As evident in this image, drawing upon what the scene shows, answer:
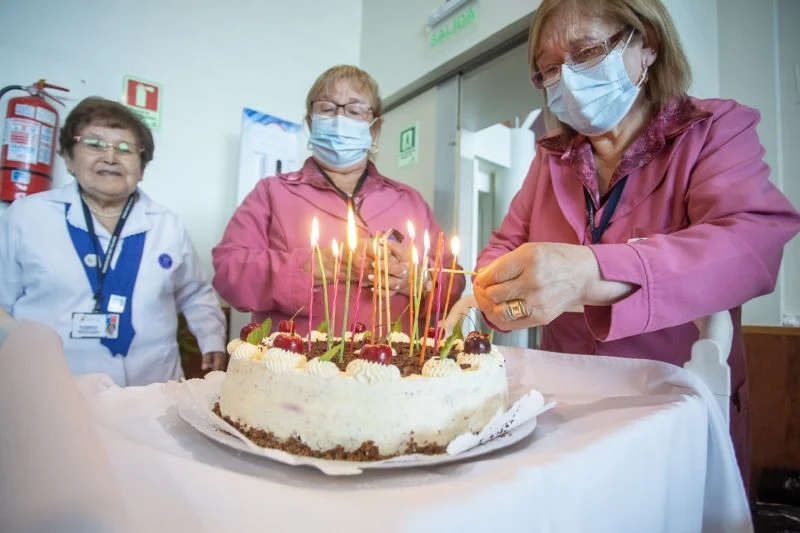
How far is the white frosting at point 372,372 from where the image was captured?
83 centimetres

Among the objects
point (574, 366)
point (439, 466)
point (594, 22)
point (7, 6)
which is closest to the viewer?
point (439, 466)

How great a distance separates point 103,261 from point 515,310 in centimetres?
205

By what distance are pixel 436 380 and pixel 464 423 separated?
112 millimetres

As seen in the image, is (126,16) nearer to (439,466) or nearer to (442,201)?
(442,201)

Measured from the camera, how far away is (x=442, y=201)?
3.15m

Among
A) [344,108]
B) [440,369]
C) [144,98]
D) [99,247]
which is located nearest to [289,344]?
[440,369]

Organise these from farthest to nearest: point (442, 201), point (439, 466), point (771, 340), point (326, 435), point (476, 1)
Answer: point (442, 201) → point (476, 1) → point (771, 340) → point (326, 435) → point (439, 466)

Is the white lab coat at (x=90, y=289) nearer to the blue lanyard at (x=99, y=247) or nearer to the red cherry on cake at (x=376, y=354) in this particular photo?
the blue lanyard at (x=99, y=247)

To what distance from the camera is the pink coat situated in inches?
34.0

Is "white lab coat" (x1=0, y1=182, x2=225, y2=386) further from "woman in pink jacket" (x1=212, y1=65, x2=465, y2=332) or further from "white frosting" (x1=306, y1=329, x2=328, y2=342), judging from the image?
"white frosting" (x1=306, y1=329, x2=328, y2=342)

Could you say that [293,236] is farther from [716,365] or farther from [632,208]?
[716,365]

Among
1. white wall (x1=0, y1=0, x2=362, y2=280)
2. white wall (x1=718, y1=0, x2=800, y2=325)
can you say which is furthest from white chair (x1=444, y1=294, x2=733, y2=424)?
white wall (x1=0, y1=0, x2=362, y2=280)

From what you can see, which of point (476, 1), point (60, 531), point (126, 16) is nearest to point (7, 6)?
point (126, 16)

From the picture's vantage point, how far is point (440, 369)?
88cm
